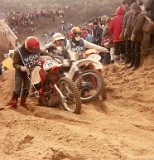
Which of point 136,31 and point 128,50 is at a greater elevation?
point 136,31

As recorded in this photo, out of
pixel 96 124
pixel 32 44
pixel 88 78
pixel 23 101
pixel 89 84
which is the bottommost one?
pixel 23 101

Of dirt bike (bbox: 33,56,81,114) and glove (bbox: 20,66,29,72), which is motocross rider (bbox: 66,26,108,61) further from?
glove (bbox: 20,66,29,72)

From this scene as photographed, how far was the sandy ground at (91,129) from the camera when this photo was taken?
178 inches

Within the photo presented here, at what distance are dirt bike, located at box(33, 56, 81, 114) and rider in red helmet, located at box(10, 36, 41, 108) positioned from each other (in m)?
0.22

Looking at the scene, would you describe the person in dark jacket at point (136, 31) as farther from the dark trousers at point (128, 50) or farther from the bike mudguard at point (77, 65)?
the bike mudguard at point (77, 65)

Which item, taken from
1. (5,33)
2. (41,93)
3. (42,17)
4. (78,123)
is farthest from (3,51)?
(78,123)

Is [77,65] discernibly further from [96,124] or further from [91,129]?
[91,129]

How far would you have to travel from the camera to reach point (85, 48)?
9.05 metres

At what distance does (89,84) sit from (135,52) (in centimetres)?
238

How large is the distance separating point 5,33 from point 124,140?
15652 mm

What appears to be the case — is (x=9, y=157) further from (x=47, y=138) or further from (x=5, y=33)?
(x=5, y=33)

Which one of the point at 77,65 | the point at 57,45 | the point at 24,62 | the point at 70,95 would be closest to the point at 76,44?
the point at 57,45

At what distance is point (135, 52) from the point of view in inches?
375

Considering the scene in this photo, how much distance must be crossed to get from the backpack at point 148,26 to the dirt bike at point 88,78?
6.70ft
